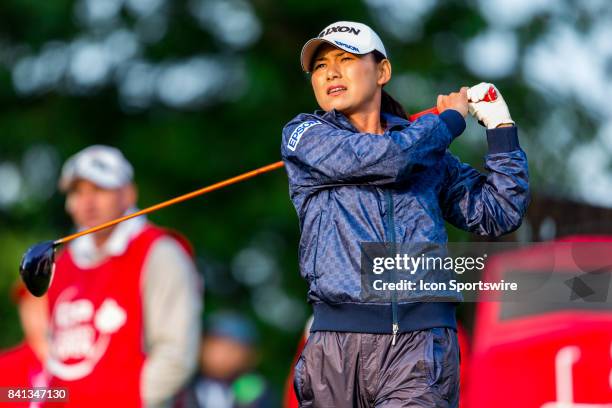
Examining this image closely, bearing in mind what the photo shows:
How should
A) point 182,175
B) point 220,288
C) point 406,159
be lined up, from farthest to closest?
point 220,288, point 182,175, point 406,159

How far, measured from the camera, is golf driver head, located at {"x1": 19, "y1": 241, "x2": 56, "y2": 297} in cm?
497

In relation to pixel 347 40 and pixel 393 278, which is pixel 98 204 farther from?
pixel 393 278

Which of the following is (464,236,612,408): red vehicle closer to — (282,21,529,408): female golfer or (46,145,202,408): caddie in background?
(282,21,529,408): female golfer

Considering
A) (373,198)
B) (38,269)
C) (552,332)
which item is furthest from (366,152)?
(552,332)

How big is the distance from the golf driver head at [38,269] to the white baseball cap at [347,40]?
131 centimetres

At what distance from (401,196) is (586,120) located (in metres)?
10.7

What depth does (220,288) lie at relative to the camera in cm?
1403

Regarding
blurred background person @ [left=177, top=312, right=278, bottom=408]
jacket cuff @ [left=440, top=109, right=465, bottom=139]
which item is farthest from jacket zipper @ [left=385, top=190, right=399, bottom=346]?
blurred background person @ [left=177, top=312, right=278, bottom=408]

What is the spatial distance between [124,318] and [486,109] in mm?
2472

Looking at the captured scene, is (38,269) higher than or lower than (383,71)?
lower

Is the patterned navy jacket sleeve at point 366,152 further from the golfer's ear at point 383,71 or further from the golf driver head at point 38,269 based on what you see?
the golf driver head at point 38,269

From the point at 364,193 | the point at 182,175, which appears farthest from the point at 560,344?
the point at 182,175

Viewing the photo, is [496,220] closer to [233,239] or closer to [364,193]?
[364,193]

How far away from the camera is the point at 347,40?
438 centimetres
